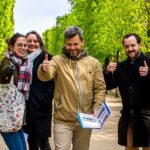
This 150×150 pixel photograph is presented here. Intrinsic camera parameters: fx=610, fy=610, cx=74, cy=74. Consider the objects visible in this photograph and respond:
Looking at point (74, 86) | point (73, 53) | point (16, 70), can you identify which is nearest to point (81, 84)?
point (74, 86)

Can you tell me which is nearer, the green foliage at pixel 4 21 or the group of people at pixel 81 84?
the group of people at pixel 81 84

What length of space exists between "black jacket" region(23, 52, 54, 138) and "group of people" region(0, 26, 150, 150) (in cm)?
75

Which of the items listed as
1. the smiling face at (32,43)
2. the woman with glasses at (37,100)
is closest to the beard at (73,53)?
the woman with glasses at (37,100)

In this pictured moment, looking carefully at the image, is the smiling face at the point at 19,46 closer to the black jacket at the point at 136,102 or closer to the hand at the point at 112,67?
the hand at the point at 112,67

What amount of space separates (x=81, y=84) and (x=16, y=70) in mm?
805

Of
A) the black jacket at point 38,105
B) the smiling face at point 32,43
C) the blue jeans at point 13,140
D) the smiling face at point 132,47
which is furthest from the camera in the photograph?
the smiling face at point 32,43

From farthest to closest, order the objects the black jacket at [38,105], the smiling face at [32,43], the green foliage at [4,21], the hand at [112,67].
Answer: the green foliage at [4,21]
the smiling face at [32,43]
the black jacket at [38,105]
the hand at [112,67]

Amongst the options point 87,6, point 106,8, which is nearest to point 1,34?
point 87,6

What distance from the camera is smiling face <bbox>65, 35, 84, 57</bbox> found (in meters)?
6.53

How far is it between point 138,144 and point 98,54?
3355cm

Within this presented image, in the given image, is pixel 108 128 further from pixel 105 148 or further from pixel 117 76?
pixel 117 76

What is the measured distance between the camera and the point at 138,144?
22.4ft

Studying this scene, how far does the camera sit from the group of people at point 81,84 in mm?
6543

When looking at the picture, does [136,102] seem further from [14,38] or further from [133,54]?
[14,38]
